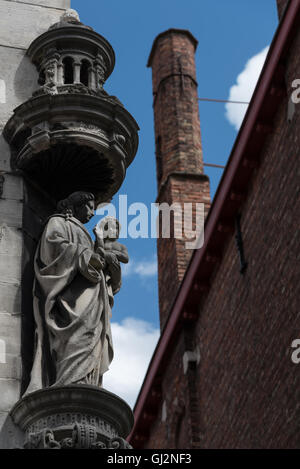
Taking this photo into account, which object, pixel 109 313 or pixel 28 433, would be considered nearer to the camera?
pixel 28 433

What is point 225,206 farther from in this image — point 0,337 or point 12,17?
point 0,337

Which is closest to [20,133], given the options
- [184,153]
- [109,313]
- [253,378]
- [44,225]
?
[44,225]

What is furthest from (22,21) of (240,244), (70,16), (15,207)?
(240,244)

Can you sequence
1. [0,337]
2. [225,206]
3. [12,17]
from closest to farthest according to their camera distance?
[0,337] < [12,17] < [225,206]

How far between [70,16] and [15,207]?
83.1 inches

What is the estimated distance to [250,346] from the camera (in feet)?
59.1

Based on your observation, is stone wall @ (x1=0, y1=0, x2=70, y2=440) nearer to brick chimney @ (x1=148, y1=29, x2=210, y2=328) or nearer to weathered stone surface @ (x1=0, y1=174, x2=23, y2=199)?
weathered stone surface @ (x1=0, y1=174, x2=23, y2=199)

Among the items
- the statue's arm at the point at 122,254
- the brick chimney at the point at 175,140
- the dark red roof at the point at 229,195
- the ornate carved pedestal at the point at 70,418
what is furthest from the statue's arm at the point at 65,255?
the brick chimney at the point at 175,140

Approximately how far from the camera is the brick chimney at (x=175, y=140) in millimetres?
27031

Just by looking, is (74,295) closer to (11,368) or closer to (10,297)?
(10,297)

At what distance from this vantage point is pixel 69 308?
8125 millimetres

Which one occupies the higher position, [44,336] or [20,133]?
[20,133]

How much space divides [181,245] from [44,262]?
18128mm

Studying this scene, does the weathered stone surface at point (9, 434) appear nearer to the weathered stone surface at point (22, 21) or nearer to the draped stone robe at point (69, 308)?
the draped stone robe at point (69, 308)
